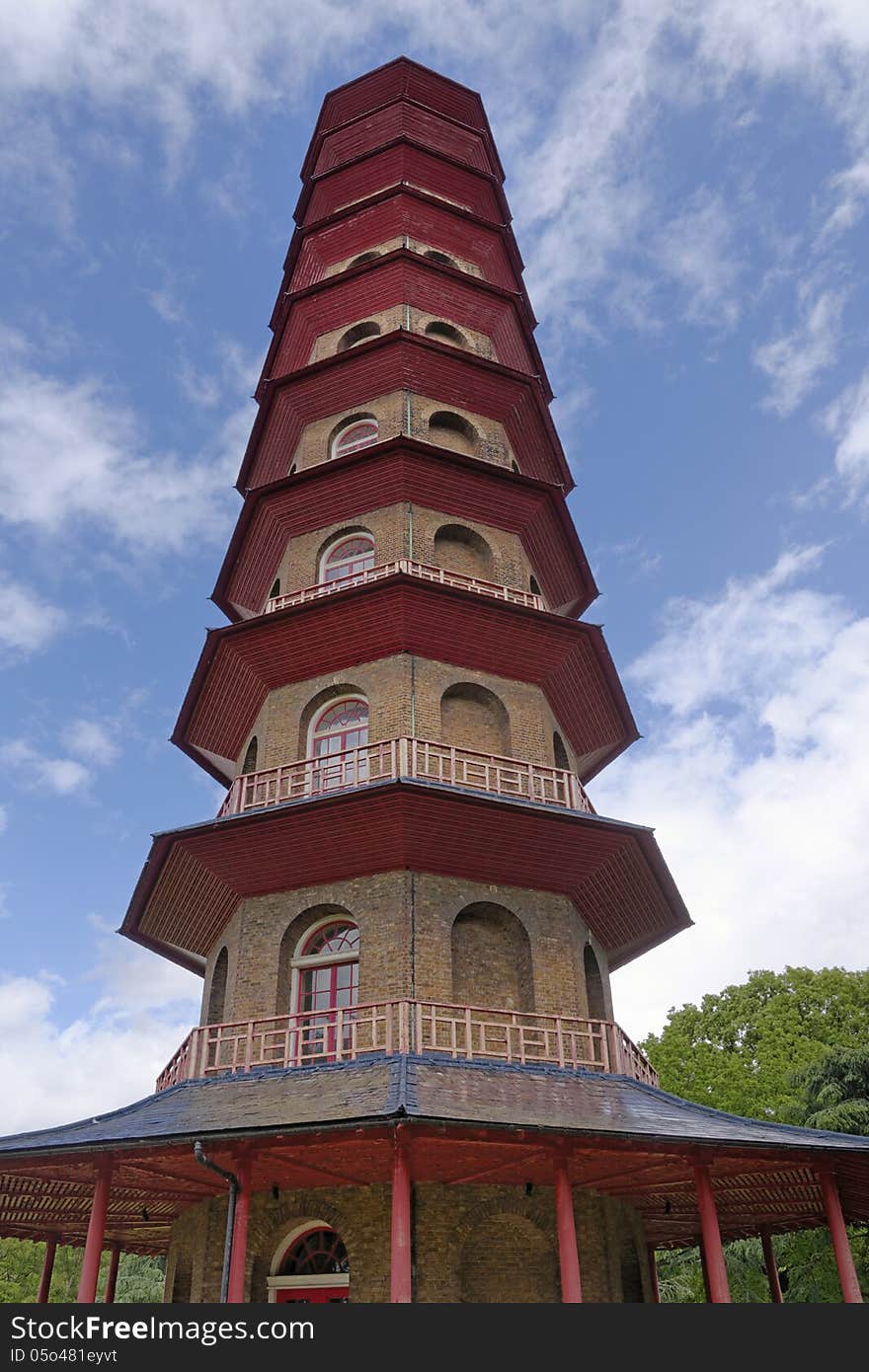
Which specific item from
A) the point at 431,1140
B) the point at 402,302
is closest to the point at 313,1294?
the point at 431,1140

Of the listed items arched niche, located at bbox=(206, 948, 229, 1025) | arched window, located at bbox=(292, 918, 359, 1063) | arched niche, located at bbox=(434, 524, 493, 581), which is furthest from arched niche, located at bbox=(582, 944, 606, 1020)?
arched niche, located at bbox=(434, 524, 493, 581)

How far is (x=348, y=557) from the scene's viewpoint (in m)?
20.6

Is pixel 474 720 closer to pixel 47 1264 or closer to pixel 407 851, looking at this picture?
pixel 407 851

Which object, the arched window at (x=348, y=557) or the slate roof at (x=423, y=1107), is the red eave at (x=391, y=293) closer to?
the arched window at (x=348, y=557)

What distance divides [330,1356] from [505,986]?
26.9ft

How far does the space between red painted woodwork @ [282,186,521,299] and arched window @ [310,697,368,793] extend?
40.5ft

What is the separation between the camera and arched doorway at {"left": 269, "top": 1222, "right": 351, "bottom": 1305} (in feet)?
44.0

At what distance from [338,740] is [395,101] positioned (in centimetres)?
2012

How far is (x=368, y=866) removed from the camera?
15766 millimetres

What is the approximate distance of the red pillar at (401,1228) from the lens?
11094 millimetres

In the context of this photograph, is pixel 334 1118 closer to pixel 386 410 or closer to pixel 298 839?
pixel 298 839

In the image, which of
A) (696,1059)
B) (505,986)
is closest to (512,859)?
(505,986)

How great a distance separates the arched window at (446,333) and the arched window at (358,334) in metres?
1.28

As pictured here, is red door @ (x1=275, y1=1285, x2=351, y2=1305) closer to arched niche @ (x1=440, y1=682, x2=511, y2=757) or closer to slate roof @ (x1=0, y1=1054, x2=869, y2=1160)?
slate roof @ (x1=0, y1=1054, x2=869, y2=1160)
